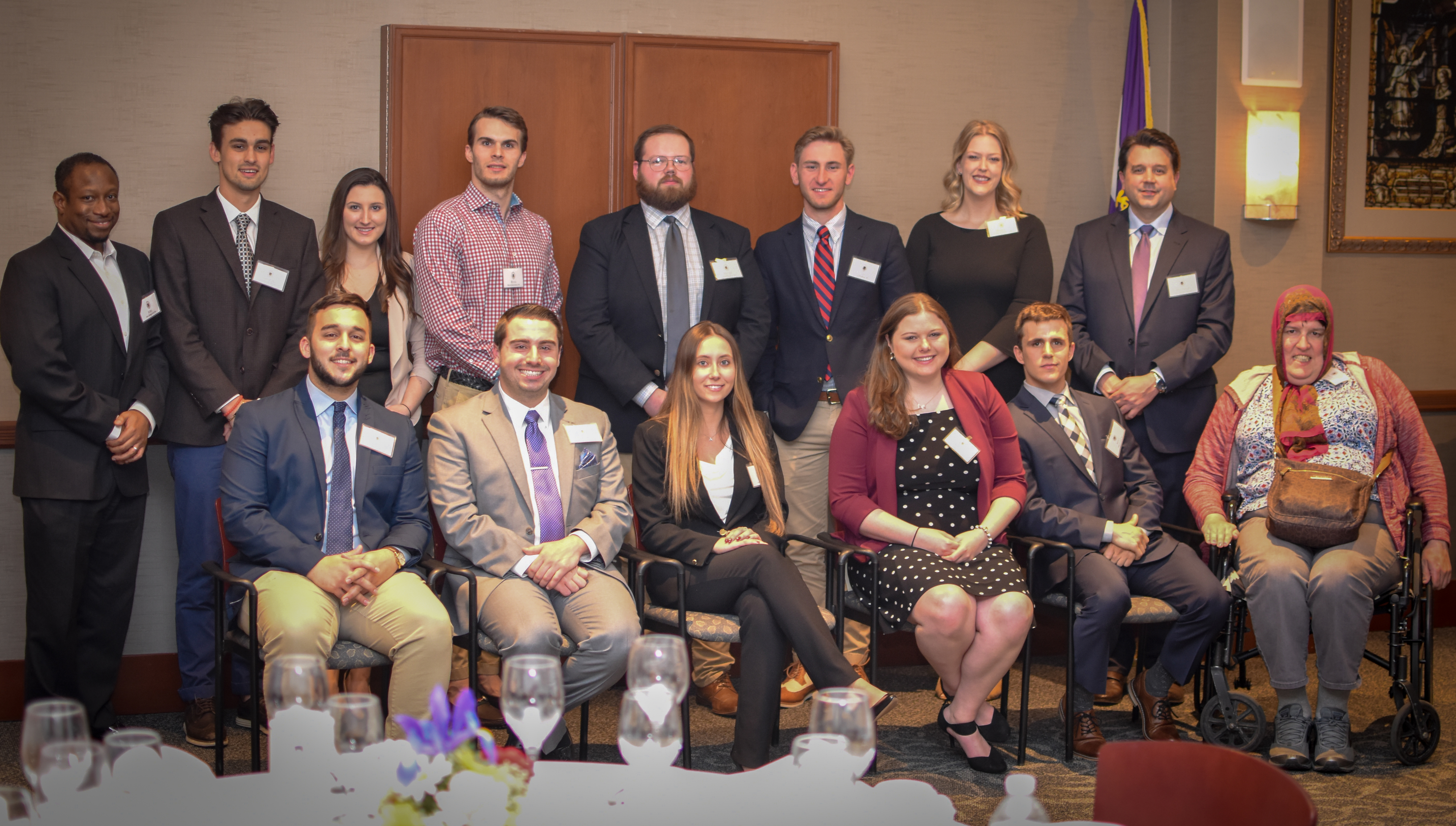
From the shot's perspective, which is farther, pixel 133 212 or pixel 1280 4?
pixel 1280 4

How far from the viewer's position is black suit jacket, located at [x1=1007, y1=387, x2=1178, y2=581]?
12.4 ft

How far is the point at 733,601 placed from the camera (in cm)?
344

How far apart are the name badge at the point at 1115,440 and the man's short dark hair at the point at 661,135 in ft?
5.93

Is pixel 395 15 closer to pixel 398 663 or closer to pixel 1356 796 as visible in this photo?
pixel 398 663

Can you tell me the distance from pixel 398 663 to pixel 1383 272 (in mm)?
4852

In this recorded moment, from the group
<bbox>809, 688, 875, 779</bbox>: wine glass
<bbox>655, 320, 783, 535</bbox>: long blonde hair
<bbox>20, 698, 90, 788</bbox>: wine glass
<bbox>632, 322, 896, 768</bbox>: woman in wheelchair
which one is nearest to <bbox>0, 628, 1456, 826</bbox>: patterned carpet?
<bbox>632, 322, 896, 768</bbox>: woman in wheelchair

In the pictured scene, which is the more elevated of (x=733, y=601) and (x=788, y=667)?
(x=733, y=601)

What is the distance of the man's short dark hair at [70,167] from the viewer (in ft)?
12.1

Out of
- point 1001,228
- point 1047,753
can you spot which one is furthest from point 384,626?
point 1001,228

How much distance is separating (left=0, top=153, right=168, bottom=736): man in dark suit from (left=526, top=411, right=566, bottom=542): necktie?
131 centimetres

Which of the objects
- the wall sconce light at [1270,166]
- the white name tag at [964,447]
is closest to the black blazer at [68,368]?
the white name tag at [964,447]

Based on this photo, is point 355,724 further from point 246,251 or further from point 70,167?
point 70,167

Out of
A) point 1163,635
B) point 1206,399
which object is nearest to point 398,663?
point 1163,635

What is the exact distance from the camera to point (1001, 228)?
439cm
